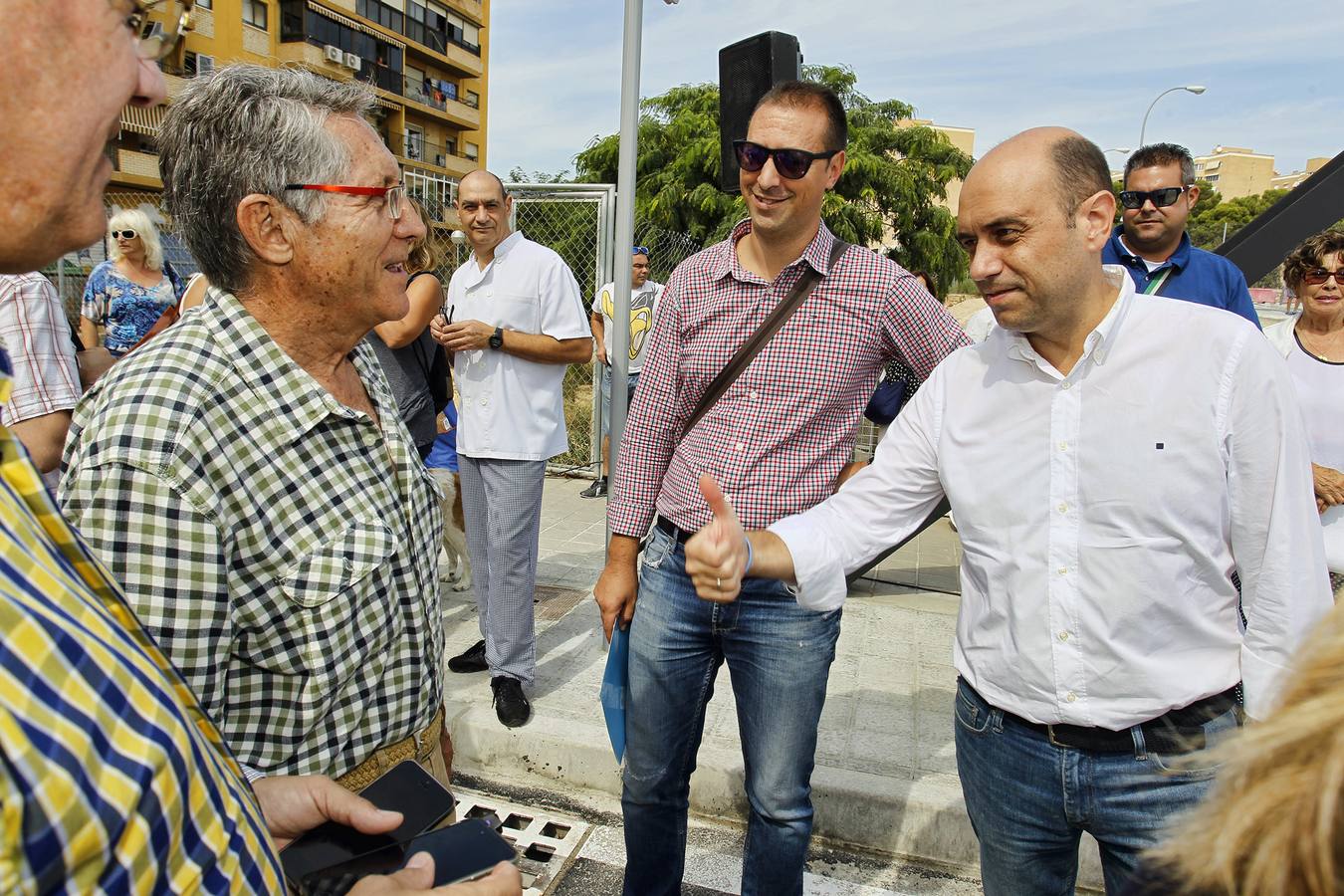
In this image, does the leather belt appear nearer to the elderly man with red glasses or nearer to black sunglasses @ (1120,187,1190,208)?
the elderly man with red glasses

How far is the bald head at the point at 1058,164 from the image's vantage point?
1.83m

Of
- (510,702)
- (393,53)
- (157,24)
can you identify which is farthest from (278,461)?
(393,53)

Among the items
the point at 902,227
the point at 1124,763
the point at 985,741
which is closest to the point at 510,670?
the point at 985,741

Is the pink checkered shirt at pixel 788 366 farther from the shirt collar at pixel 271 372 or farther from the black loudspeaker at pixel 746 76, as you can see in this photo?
the black loudspeaker at pixel 746 76

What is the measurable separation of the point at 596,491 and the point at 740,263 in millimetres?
5797

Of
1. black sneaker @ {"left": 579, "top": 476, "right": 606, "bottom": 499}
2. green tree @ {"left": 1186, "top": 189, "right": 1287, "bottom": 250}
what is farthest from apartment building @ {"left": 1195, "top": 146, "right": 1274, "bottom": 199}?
black sneaker @ {"left": 579, "top": 476, "right": 606, "bottom": 499}

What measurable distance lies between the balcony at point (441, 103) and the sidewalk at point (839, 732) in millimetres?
47180

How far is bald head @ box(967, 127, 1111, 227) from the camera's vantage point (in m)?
1.83

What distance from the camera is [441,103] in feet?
163

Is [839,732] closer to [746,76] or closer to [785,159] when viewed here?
[785,159]

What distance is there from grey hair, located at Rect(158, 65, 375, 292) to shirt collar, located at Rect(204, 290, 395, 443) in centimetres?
14

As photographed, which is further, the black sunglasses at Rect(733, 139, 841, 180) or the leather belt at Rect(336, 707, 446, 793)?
the black sunglasses at Rect(733, 139, 841, 180)

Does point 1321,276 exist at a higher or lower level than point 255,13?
lower

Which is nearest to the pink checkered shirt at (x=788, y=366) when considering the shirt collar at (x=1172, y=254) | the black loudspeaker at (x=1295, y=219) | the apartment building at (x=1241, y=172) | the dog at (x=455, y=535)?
the shirt collar at (x=1172, y=254)
